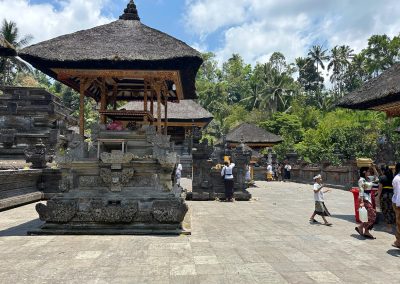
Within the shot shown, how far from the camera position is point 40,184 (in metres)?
15.2

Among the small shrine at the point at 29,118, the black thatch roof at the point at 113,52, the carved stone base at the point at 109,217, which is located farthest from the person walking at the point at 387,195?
the small shrine at the point at 29,118

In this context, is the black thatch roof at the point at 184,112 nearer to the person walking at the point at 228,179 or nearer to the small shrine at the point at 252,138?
the small shrine at the point at 252,138

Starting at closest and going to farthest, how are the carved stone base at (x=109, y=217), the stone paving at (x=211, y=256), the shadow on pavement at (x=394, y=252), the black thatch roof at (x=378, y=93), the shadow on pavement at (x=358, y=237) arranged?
the stone paving at (x=211, y=256)
the shadow on pavement at (x=394, y=252)
the shadow on pavement at (x=358, y=237)
the carved stone base at (x=109, y=217)
the black thatch roof at (x=378, y=93)

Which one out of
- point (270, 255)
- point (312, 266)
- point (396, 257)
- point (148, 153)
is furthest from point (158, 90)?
point (396, 257)

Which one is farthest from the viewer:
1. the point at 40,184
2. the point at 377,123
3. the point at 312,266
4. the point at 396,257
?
the point at 377,123

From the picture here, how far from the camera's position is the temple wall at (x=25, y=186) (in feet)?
39.6

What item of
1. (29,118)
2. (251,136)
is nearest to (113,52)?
(29,118)

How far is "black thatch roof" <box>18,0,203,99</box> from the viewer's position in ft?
29.2

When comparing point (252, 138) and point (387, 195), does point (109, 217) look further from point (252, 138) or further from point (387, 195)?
point (252, 138)

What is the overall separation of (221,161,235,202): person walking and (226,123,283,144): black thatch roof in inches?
770

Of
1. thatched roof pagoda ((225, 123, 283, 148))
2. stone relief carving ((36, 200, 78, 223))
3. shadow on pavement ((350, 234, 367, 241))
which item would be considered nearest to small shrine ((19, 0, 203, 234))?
stone relief carving ((36, 200, 78, 223))

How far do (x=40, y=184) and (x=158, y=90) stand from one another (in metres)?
8.50

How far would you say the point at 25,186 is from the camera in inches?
547

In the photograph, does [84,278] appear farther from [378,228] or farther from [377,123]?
[377,123]
